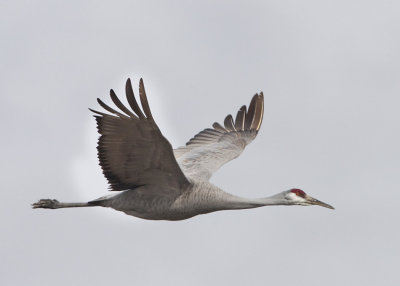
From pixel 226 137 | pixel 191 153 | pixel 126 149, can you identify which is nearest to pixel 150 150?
pixel 126 149

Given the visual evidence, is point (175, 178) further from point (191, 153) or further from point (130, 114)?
point (191, 153)

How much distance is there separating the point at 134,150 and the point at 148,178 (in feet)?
3.28

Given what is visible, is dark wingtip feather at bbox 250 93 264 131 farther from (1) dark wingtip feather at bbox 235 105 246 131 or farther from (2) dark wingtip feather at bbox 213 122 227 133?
(2) dark wingtip feather at bbox 213 122 227 133

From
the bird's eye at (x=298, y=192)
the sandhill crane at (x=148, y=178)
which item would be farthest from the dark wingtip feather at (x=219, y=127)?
the bird's eye at (x=298, y=192)

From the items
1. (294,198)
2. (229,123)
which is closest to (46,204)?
(294,198)

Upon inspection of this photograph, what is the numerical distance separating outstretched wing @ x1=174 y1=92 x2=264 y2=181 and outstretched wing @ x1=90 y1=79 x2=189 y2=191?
7.67 feet

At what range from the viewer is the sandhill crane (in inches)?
638

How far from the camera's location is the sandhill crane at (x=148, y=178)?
1621 cm

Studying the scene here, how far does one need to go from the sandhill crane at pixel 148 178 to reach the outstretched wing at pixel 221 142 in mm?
235

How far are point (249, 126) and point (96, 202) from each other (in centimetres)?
575

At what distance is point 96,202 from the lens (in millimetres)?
18406

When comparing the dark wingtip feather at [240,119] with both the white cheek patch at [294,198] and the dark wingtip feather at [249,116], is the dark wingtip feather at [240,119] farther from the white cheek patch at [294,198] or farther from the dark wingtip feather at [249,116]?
the white cheek patch at [294,198]

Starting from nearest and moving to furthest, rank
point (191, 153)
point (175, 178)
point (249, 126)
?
1. point (175, 178)
2. point (191, 153)
3. point (249, 126)

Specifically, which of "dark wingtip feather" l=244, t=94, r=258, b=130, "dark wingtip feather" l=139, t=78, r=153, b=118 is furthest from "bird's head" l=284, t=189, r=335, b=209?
"dark wingtip feather" l=244, t=94, r=258, b=130
